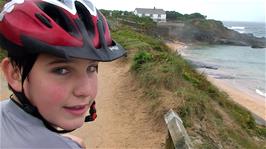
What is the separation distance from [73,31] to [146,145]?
15.7 ft

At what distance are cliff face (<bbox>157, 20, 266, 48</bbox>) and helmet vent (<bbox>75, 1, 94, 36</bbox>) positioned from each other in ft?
202

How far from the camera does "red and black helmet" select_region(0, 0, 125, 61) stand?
1435mm

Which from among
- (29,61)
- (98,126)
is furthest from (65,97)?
(98,126)

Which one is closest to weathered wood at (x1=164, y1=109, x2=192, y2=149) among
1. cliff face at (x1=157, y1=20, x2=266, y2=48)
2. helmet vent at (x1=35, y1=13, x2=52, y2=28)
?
helmet vent at (x1=35, y1=13, x2=52, y2=28)

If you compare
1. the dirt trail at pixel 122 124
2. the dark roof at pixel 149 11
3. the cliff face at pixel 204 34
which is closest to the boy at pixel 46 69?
the dirt trail at pixel 122 124

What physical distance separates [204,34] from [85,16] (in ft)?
227

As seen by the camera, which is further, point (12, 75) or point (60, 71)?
point (12, 75)

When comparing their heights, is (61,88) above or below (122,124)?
above

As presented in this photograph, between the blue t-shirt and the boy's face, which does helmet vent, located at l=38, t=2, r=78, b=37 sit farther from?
the blue t-shirt

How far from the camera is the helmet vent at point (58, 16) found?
1.53m

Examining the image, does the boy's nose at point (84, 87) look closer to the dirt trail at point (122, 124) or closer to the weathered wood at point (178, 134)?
the weathered wood at point (178, 134)

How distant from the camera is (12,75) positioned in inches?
62.8

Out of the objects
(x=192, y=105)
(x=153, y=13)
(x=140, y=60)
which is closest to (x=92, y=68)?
(x=192, y=105)

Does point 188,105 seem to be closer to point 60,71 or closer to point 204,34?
point 60,71
